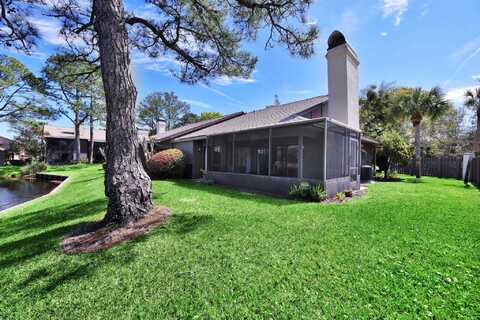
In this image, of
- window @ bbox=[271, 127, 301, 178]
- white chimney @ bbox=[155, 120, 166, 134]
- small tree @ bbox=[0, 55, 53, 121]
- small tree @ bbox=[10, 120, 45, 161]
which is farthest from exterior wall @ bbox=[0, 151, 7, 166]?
window @ bbox=[271, 127, 301, 178]

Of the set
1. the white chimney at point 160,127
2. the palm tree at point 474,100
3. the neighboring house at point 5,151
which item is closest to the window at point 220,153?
the white chimney at point 160,127

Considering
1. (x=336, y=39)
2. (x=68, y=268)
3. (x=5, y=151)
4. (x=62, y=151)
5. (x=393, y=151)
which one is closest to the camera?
(x=68, y=268)

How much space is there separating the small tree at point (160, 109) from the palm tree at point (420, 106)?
45075mm

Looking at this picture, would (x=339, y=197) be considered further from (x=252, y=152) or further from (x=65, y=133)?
(x=65, y=133)

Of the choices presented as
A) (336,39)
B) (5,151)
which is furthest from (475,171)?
(5,151)

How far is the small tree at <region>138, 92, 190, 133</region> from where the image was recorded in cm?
5044

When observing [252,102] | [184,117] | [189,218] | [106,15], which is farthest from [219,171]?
[184,117]

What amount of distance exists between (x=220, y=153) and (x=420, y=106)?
1421 centimetres

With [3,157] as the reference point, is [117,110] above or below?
above

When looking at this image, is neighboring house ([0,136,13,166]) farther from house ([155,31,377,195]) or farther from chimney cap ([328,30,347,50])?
chimney cap ([328,30,347,50])

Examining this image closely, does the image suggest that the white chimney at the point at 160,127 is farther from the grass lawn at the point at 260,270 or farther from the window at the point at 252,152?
the grass lawn at the point at 260,270

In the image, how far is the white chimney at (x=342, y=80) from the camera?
9555mm

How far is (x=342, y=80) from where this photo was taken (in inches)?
380

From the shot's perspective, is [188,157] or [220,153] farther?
[188,157]
